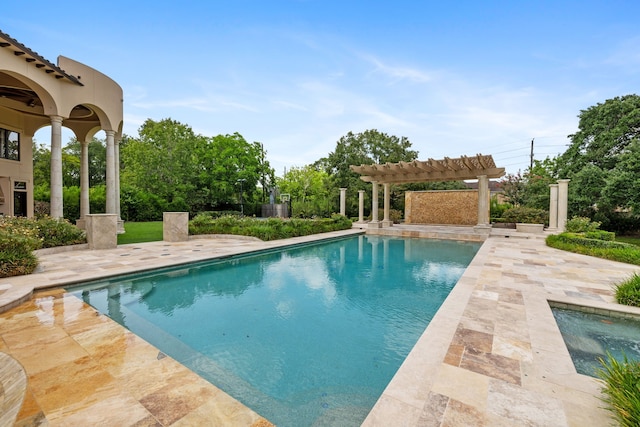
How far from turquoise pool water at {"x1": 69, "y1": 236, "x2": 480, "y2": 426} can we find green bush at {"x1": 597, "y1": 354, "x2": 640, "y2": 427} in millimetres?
1713

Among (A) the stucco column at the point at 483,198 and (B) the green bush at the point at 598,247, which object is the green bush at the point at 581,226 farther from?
(A) the stucco column at the point at 483,198

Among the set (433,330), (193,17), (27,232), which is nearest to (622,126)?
(433,330)

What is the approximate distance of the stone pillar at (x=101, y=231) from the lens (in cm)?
967

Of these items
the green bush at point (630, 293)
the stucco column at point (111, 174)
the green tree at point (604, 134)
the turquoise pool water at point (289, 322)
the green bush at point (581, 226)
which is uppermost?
the green tree at point (604, 134)

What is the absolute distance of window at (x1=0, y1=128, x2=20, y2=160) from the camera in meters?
13.4

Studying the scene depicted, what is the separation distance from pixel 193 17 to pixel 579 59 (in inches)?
614

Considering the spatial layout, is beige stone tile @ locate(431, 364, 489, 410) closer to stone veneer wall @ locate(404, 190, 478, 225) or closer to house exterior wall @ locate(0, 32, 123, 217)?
house exterior wall @ locate(0, 32, 123, 217)

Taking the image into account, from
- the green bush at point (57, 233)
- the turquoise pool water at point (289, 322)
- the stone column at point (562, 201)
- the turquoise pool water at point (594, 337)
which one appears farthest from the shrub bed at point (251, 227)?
the stone column at point (562, 201)

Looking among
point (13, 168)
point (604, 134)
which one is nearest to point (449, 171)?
point (604, 134)

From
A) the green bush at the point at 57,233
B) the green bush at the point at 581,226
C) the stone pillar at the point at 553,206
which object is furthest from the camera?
the stone pillar at the point at 553,206

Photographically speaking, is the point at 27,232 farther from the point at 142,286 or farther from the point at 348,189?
the point at 348,189

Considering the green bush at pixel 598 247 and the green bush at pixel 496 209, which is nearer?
the green bush at pixel 598 247

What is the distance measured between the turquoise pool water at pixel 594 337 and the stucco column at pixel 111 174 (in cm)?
1603

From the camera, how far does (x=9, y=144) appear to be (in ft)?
44.8
